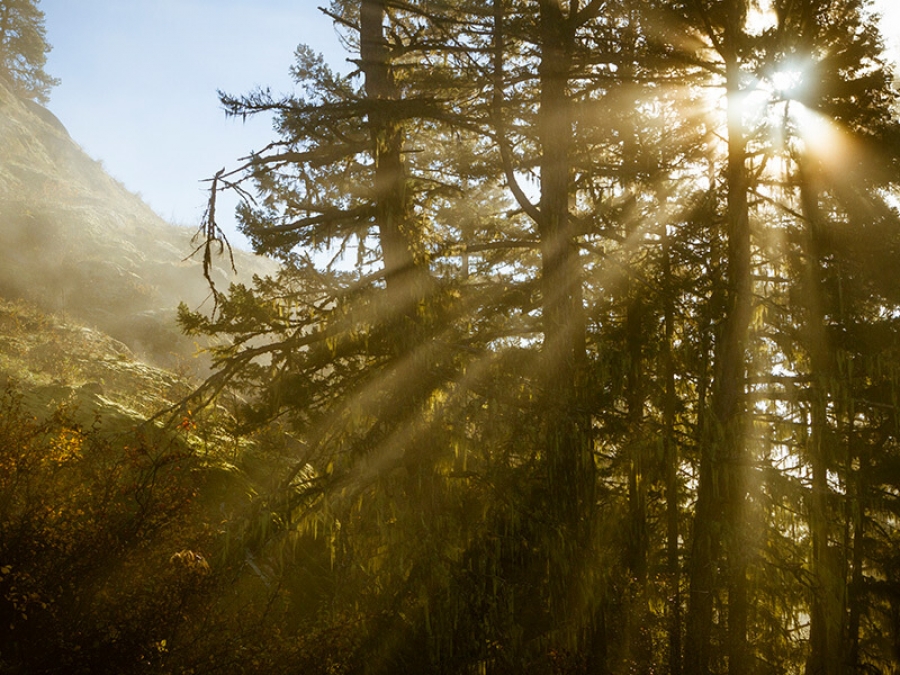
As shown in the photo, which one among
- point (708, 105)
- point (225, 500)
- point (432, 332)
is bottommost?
point (225, 500)

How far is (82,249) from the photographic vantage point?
88.7 feet

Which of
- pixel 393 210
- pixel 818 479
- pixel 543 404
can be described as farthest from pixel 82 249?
pixel 818 479

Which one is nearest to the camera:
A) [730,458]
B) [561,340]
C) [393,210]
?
[730,458]

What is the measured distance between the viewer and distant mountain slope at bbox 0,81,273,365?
23.1m

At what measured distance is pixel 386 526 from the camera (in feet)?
20.1

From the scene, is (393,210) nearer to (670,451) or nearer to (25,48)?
(670,451)

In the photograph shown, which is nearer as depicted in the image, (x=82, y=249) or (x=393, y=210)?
(x=393, y=210)

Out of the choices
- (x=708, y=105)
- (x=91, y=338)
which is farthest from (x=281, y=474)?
(x=91, y=338)

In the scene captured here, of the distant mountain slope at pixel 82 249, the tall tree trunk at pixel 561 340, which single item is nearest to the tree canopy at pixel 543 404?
the tall tree trunk at pixel 561 340

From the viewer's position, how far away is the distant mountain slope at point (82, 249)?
23078mm

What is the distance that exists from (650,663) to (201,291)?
1129 inches

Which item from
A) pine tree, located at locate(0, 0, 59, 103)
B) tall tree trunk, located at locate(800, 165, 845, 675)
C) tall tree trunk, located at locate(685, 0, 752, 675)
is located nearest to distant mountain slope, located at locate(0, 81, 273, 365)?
pine tree, located at locate(0, 0, 59, 103)

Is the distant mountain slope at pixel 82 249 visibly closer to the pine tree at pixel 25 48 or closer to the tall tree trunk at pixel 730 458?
the pine tree at pixel 25 48

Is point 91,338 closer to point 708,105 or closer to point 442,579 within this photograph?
point 442,579
